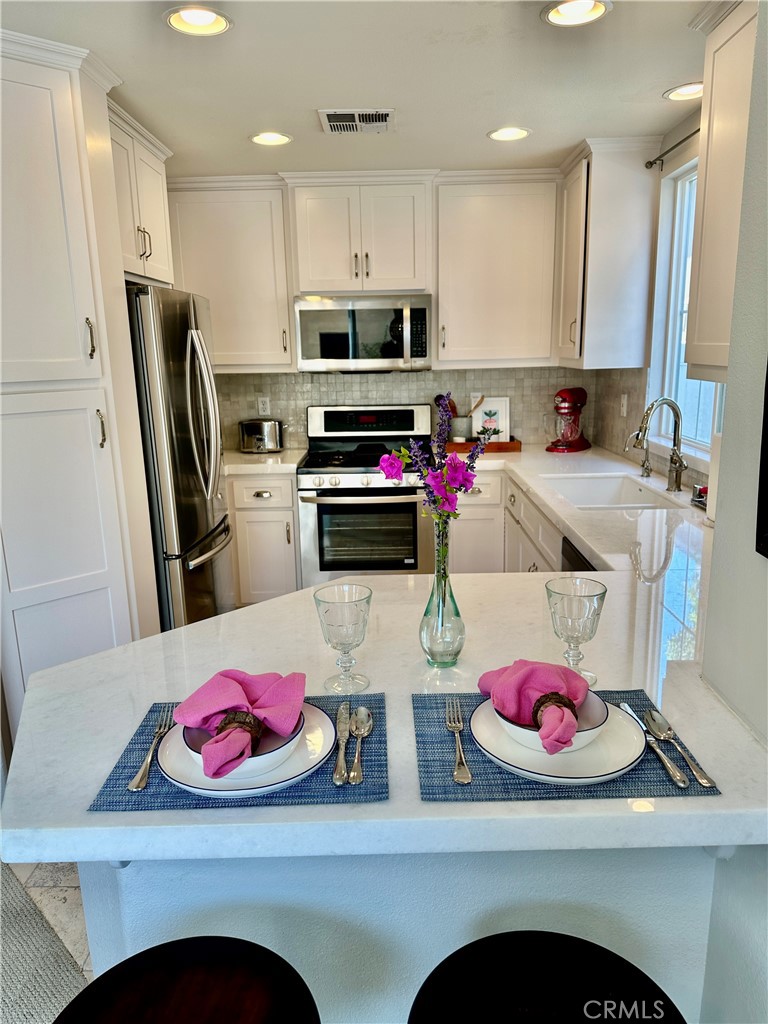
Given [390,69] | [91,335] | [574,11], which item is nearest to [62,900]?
[91,335]

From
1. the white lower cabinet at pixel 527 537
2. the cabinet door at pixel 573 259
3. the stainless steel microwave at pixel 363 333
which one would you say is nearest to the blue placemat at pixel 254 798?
the white lower cabinet at pixel 527 537

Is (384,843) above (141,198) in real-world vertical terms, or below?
below

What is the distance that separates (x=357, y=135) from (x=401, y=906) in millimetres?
2768

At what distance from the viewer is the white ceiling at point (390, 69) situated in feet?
5.90

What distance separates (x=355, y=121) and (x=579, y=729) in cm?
248

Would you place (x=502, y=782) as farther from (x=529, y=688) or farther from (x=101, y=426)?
(x=101, y=426)

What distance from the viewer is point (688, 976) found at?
113 cm

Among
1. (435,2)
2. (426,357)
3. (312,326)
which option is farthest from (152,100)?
(426,357)

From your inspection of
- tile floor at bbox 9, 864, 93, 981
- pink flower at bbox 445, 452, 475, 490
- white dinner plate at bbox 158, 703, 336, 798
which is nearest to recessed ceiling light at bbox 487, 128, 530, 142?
pink flower at bbox 445, 452, 475, 490

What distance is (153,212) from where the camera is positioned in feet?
9.45

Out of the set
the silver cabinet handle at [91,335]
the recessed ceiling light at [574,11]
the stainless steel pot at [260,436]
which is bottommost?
the stainless steel pot at [260,436]

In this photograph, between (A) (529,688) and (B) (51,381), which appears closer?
(A) (529,688)

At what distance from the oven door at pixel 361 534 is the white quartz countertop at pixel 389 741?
1917 millimetres

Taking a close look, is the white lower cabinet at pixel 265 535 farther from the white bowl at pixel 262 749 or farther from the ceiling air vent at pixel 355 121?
the white bowl at pixel 262 749
